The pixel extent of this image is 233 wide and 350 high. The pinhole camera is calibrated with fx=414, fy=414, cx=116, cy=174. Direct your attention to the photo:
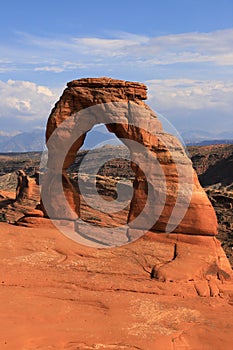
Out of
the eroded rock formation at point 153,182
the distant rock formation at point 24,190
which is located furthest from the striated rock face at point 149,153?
the distant rock formation at point 24,190

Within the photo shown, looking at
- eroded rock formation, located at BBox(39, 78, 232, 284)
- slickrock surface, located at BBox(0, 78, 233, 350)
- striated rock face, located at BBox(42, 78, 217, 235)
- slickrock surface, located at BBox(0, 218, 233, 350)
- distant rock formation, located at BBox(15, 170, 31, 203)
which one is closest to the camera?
slickrock surface, located at BBox(0, 218, 233, 350)

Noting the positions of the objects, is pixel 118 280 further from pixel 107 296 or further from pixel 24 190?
pixel 24 190

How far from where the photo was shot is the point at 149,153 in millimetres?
17734

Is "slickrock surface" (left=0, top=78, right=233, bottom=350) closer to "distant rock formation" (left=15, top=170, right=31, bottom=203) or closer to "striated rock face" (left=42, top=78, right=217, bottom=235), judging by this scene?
"striated rock face" (left=42, top=78, right=217, bottom=235)

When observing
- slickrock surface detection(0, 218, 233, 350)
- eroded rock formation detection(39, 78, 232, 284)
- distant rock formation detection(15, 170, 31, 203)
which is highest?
eroded rock formation detection(39, 78, 232, 284)

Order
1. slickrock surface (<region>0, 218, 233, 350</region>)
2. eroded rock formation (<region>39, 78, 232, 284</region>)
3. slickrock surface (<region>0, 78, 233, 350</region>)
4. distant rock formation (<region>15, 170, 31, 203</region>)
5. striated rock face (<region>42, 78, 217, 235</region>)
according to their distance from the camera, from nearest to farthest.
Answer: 1. slickrock surface (<region>0, 218, 233, 350</region>)
2. slickrock surface (<region>0, 78, 233, 350</region>)
3. eroded rock formation (<region>39, 78, 232, 284</region>)
4. striated rock face (<region>42, 78, 217, 235</region>)
5. distant rock formation (<region>15, 170, 31, 203</region>)

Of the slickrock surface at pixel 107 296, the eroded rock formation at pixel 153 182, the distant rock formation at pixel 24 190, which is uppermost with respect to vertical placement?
the eroded rock formation at pixel 153 182

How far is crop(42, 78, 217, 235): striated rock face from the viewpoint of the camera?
17.1 meters

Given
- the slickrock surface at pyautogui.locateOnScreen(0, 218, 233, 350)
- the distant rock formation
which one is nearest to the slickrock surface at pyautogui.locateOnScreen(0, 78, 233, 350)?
the slickrock surface at pyautogui.locateOnScreen(0, 218, 233, 350)

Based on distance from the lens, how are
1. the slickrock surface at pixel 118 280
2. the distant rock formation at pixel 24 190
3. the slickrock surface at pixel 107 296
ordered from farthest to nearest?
1. the distant rock formation at pixel 24 190
2. the slickrock surface at pixel 118 280
3. the slickrock surface at pixel 107 296

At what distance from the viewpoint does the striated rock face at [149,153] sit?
17.1 metres

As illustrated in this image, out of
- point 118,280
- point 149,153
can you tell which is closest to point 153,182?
point 149,153

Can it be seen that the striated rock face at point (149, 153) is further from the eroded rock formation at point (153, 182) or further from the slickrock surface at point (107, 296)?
the slickrock surface at point (107, 296)

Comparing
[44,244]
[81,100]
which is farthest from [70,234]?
[81,100]
